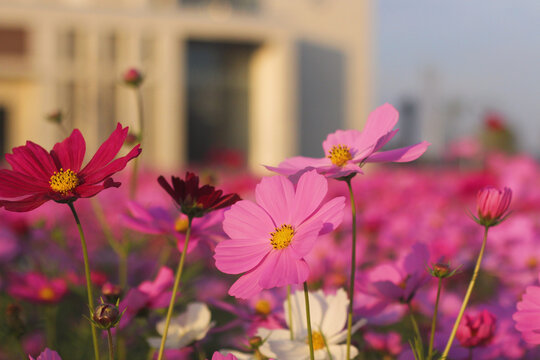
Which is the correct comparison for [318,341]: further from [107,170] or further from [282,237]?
[107,170]

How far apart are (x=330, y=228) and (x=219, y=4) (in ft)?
54.9

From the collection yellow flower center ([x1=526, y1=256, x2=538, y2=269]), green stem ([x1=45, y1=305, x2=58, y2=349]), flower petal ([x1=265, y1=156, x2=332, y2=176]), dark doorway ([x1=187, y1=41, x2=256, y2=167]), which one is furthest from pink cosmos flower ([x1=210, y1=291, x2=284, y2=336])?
dark doorway ([x1=187, y1=41, x2=256, y2=167])

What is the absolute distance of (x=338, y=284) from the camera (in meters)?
1.42

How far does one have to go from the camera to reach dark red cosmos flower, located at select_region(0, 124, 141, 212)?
606 millimetres

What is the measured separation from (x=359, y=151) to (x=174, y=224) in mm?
300

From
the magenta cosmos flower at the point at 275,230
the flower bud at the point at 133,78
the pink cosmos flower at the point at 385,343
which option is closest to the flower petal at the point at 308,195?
the magenta cosmos flower at the point at 275,230

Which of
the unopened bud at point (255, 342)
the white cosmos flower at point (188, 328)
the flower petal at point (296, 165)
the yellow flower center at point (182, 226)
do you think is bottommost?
the white cosmos flower at point (188, 328)

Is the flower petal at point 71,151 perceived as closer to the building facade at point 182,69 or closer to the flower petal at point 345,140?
the flower petal at point 345,140

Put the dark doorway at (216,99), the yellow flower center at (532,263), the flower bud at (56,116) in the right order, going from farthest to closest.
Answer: the dark doorway at (216,99)
the yellow flower center at (532,263)
the flower bud at (56,116)

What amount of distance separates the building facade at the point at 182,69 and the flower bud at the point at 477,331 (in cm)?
1401

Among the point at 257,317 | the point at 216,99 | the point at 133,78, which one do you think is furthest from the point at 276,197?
the point at 216,99

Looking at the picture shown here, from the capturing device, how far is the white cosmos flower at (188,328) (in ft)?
2.52

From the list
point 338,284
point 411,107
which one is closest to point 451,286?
point 338,284

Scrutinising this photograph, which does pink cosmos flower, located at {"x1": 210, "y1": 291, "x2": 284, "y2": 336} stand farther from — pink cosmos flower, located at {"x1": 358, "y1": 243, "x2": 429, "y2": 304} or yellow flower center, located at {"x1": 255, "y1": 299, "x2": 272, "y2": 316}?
pink cosmos flower, located at {"x1": 358, "y1": 243, "x2": 429, "y2": 304}
